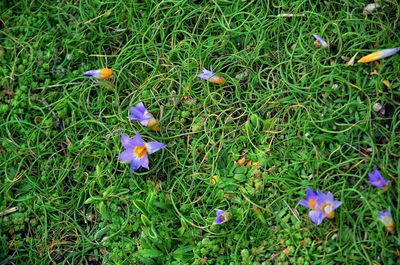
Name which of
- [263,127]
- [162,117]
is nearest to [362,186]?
[263,127]

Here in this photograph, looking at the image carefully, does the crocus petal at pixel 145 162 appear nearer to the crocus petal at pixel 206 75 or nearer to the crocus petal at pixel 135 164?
the crocus petal at pixel 135 164

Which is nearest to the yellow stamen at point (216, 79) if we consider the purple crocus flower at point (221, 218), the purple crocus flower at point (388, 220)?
the purple crocus flower at point (221, 218)

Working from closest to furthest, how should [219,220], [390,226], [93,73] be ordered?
[390,226] → [219,220] → [93,73]

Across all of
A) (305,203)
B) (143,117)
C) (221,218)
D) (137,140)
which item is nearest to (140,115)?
A: (143,117)

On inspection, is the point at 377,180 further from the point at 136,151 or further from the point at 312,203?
the point at 136,151

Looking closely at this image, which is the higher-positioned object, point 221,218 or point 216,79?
point 216,79

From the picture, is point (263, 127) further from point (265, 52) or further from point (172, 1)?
point (172, 1)
